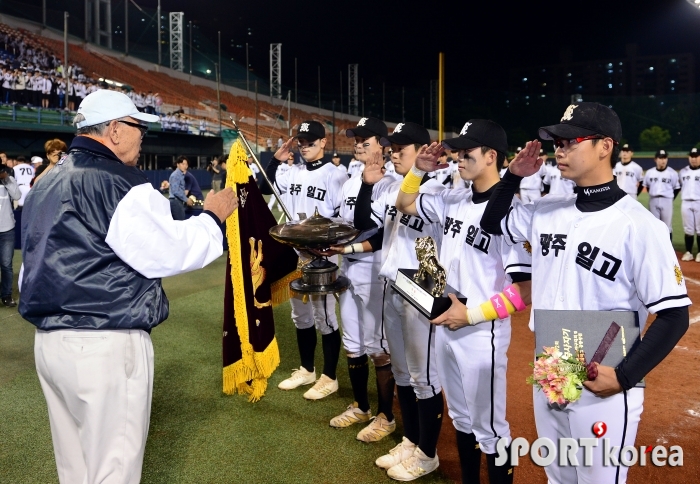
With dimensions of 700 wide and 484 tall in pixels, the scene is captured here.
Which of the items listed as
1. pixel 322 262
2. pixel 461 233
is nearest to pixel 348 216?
pixel 322 262

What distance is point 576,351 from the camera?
218 centimetres

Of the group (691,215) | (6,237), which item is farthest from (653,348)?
(691,215)

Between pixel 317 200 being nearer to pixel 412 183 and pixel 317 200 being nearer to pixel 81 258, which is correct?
pixel 412 183

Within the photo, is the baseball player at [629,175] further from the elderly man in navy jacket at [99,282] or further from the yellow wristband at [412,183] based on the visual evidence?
the elderly man in navy jacket at [99,282]

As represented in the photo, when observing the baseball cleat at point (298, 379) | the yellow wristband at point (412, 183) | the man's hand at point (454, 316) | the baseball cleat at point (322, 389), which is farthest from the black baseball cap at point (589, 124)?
the baseball cleat at point (298, 379)

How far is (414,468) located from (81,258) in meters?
2.41

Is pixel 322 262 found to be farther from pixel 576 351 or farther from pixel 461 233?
pixel 576 351

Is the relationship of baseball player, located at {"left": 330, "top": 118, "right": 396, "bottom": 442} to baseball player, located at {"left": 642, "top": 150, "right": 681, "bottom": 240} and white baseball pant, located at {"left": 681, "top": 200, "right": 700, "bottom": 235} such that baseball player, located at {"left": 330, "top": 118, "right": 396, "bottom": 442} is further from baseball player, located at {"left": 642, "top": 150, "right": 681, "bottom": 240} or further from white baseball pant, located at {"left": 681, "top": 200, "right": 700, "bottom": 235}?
baseball player, located at {"left": 642, "top": 150, "right": 681, "bottom": 240}

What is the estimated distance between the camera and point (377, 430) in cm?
425

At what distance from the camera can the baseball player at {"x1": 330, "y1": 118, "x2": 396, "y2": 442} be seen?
169 inches

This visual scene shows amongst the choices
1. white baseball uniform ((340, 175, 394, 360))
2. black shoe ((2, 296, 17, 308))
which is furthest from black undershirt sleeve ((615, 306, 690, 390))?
black shoe ((2, 296, 17, 308))

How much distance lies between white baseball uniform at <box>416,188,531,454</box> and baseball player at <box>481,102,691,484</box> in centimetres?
45

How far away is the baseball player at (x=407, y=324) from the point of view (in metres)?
3.67

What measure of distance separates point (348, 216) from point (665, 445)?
9.26ft
